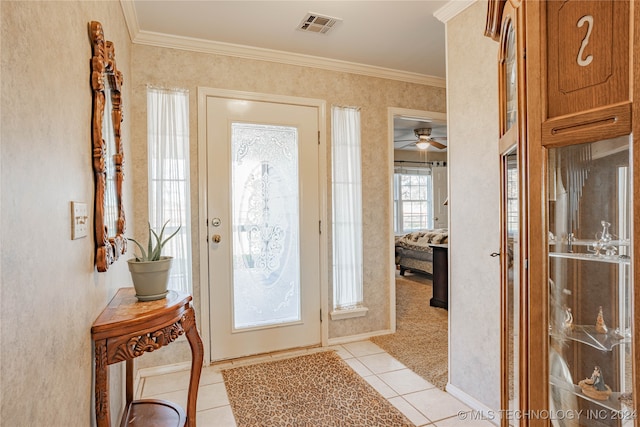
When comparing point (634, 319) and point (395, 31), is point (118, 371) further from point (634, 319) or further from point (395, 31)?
point (395, 31)

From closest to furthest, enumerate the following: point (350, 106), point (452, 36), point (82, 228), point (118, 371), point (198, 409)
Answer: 1. point (82, 228)
2. point (118, 371)
3. point (198, 409)
4. point (452, 36)
5. point (350, 106)

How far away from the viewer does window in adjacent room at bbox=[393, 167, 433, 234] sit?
7973mm

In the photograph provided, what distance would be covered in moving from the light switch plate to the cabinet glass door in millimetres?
1385

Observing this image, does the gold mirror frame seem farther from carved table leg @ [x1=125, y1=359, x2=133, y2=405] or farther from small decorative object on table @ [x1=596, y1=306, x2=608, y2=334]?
small decorative object on table @ [x1=596, y1=306, x2=608, y2=334]

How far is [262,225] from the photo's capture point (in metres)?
2.89

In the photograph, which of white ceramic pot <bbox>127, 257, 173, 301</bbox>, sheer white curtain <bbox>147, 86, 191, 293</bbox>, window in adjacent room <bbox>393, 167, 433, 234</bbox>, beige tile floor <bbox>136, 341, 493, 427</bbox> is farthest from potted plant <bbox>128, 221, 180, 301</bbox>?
window in adjacent room <bbox>393, 167, 433, 234</bbox>

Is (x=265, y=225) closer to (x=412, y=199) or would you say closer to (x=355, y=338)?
(x=355, y=338)

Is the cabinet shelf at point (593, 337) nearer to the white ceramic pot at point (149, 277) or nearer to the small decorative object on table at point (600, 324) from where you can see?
the small decorative object on table at point (600, 324)

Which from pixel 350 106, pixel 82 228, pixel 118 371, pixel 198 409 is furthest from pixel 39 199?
pixel 350 106

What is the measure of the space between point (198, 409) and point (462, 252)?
1842 mm

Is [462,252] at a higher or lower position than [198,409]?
higher

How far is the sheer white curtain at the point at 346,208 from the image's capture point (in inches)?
123

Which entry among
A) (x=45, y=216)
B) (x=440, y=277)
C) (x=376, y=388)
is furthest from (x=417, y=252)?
(x=45, y=216)

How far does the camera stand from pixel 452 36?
7.47 feet
